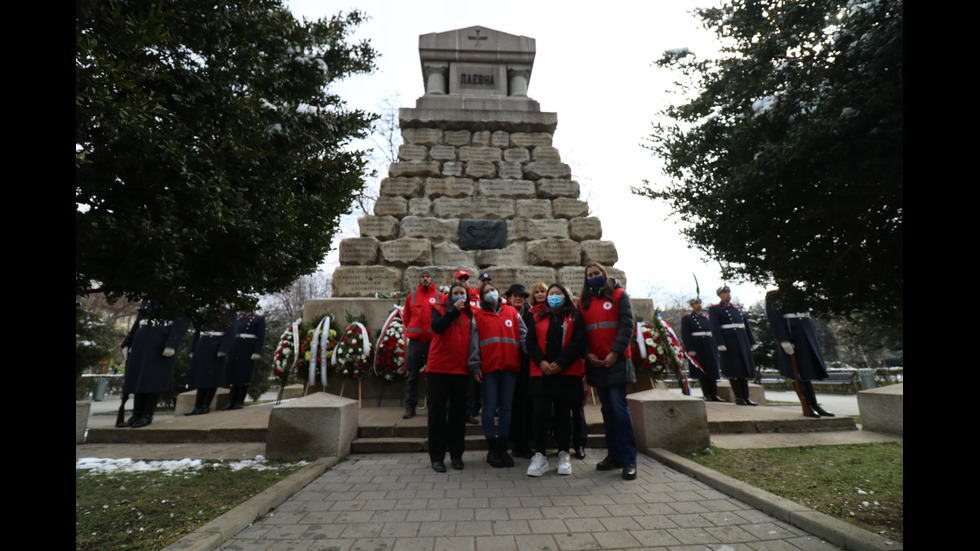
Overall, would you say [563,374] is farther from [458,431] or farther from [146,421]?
[146,421]

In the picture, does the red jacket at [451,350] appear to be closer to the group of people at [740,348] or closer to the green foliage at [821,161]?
the green foliage at [821,161]

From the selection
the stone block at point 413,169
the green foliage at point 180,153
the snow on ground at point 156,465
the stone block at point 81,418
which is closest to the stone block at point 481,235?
the stone block at point 413,169

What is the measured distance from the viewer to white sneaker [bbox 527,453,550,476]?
14.6ft

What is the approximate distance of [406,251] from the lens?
30.8ft

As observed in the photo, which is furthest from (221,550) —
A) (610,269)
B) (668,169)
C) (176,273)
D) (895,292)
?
(668,169)

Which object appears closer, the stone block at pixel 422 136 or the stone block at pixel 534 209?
the stone block at pixel 534 209

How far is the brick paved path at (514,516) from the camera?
2.87 m

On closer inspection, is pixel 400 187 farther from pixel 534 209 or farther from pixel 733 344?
pixel 733 344

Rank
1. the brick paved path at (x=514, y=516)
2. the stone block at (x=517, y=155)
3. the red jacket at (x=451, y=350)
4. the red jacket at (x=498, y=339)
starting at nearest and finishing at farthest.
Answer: the brick paved path at (x=514, y=516) < the red jacket at (x=451, y=350) < the red jacket at (x=498, y=339) < the stone block at (x=517, y=155)

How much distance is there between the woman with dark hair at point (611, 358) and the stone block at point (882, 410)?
4123 millimetres

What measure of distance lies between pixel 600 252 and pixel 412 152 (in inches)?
195

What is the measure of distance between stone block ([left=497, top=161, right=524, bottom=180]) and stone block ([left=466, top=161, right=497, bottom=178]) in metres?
0.14

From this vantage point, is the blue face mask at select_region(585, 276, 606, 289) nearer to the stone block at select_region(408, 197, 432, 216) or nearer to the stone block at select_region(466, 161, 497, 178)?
the stone block at select_region(408, 197, 432, 216)

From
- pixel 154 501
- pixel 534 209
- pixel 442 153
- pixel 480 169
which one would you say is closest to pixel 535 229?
pixel 534 209
